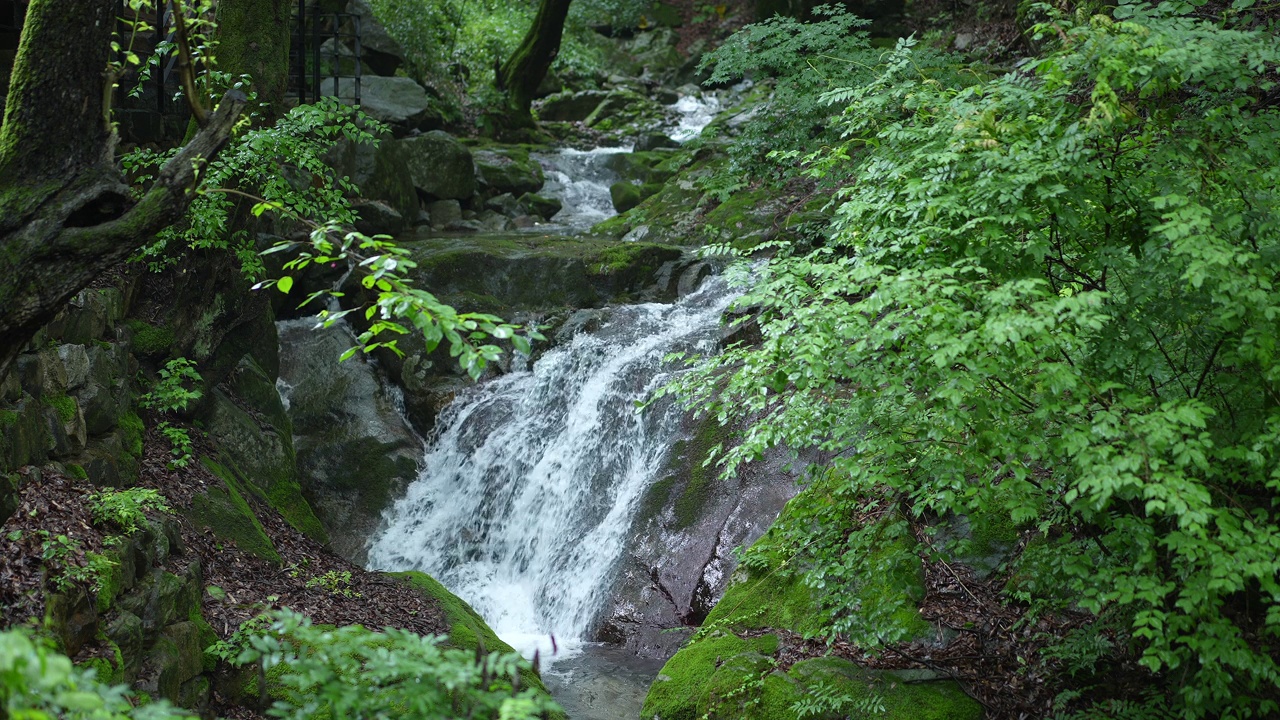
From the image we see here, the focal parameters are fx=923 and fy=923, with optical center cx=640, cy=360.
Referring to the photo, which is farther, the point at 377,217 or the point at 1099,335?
the point at 377,217

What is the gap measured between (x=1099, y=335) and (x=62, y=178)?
4671 millimetres

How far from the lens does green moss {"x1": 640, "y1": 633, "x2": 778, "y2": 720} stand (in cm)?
588

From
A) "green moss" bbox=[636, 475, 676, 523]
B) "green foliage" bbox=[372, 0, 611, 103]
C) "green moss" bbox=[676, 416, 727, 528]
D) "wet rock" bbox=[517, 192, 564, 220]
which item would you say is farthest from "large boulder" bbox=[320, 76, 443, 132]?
"green moss" bbox=[636, 475, 676, 523]

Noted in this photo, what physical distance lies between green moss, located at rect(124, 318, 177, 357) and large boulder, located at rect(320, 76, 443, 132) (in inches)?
333

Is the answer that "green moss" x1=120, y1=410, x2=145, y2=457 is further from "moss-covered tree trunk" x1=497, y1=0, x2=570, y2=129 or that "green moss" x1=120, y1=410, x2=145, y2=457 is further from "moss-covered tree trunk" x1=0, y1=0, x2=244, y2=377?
"moss-covered tree trunk" x1=497, y1=0, x2=570, y2=129

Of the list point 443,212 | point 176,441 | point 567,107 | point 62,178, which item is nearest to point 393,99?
point 443,212

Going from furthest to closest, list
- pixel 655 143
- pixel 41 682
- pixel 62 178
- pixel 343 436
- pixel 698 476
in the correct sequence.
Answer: pixel 655 143 < pixel 343 436 < pixel 698 476 < pixel 62 178 < pixel 41 682

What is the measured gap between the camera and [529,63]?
1941 cm

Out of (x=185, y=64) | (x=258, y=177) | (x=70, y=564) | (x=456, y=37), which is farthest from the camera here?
(x=456, y=37)

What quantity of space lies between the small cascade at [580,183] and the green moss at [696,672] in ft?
36.3

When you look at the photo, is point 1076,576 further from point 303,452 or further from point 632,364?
point 303,452

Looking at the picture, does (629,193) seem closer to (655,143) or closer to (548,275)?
(655,143)

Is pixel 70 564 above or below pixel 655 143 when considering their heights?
above

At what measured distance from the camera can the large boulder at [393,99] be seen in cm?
1598
